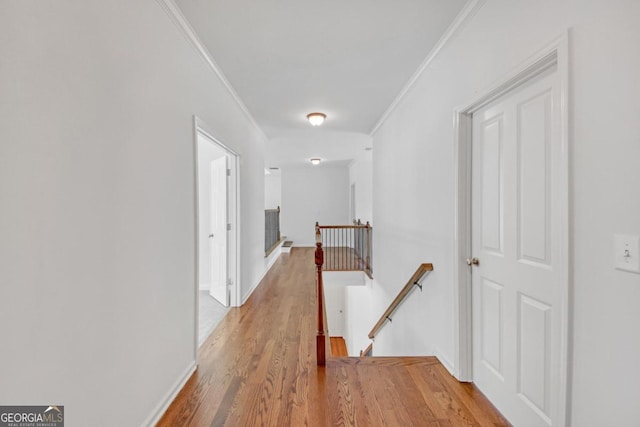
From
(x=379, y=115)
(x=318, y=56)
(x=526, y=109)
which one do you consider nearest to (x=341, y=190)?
(x=379, y=115)

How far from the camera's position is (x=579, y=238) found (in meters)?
1.24

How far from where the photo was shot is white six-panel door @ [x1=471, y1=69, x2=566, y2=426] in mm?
1481

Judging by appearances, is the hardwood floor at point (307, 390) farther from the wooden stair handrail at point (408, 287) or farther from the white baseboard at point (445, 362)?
the wooden stair handrail at point (408, 287)

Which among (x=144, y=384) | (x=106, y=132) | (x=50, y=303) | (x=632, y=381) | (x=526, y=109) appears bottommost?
(x=144, y=384)

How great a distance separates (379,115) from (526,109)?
9.30ft

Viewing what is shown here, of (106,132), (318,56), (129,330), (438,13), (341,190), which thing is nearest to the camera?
(106,132)

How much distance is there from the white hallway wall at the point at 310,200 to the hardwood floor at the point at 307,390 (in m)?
6.90

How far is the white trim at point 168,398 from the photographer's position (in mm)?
1735

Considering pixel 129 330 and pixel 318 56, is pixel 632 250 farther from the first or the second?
pixel 318 56

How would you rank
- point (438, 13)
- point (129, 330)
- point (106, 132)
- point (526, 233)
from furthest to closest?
point (438, 13) < point (526, 233) < point (129, 330) < point (106, 132)

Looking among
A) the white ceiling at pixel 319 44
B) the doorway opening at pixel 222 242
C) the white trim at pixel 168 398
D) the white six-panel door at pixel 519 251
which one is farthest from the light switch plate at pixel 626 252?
the doorway opening at pixel 222 242

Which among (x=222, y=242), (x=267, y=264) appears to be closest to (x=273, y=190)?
(x=267, y=264)

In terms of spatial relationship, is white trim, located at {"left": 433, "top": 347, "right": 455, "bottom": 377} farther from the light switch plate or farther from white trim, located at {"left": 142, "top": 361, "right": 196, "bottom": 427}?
white trim, located at {"left": 142, "top": 361, "right": 196, "bottom": 427}

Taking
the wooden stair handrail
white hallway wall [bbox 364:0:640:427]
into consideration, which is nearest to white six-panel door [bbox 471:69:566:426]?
white hallway wall [bbox 364:0:640:427]
